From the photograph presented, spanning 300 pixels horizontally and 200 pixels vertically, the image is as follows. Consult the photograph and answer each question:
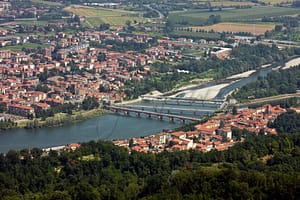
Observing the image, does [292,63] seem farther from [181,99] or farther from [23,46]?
[23,46]

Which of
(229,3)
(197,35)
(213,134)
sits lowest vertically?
(213,134)

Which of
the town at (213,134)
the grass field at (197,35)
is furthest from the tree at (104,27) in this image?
the town at (213,134)

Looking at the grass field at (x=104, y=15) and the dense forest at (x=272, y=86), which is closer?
the dense forest at (x=272, y=86)

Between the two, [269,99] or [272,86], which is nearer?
[269,99]

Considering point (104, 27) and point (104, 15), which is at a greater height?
point (104, 15)

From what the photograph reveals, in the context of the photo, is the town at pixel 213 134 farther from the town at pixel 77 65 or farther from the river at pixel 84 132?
the town at pixel 77 65

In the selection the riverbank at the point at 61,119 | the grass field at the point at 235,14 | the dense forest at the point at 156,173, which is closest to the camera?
the dense forest at the point at 156,173

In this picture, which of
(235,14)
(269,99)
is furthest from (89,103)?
(235,14)

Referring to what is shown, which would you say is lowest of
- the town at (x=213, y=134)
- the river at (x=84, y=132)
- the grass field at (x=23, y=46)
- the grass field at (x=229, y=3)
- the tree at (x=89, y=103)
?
the river at (x=84, y=132)
